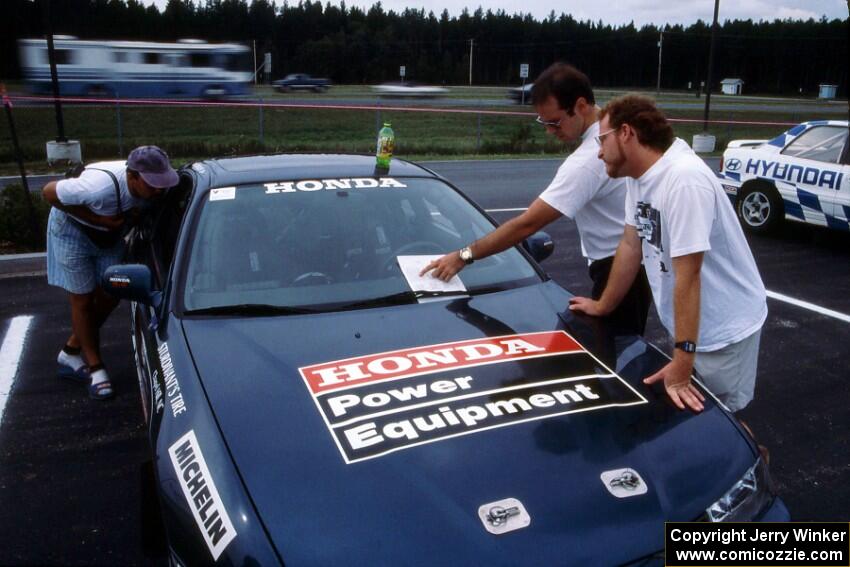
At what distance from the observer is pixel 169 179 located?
392 cm

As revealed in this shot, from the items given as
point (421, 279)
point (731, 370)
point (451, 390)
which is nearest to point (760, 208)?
point (731, 370)

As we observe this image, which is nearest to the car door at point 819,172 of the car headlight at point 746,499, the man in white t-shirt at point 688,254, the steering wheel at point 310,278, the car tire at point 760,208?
the car tire at point 760,208

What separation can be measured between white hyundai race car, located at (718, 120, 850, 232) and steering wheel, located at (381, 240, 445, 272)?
6091 mm

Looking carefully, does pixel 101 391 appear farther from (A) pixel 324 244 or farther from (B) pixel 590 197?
(B) pixel 590 197

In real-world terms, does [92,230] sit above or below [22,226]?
above

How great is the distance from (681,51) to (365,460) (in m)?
113

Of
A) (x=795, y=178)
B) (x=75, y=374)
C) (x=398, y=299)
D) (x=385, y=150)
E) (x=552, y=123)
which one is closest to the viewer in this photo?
(x=398, y=299)

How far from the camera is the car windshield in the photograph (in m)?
2.98

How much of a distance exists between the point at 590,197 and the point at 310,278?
50.0 inches

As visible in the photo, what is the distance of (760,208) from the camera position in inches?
350

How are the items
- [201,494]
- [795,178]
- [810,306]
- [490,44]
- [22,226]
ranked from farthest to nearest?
[490,44] → [795,178] → [22,226] → [810,306] → [201,494]

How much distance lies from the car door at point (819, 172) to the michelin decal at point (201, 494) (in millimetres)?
7535

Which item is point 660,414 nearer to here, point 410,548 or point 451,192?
point 410,548

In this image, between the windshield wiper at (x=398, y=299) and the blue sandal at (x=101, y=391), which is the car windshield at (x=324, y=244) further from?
the blue sandal at (x=101, y=391)
